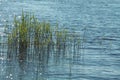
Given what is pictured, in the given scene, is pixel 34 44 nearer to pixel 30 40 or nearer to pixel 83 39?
pixel 30 40

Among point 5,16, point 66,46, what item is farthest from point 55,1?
point 66,46

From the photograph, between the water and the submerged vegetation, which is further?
the submerged vegetation

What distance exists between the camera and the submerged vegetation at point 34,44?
19.2 meters

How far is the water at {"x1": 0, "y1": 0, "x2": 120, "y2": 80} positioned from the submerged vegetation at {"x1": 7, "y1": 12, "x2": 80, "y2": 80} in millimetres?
447

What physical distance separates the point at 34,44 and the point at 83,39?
19.3 feet

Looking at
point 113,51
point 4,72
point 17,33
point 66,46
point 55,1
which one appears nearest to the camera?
point 4,72

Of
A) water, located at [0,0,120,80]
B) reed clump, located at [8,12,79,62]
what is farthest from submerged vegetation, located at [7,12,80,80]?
water, located at [0,0,120,80]

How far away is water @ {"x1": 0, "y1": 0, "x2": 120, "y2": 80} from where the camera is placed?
17672 mm

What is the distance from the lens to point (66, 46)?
21.0m

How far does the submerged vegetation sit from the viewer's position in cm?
1916

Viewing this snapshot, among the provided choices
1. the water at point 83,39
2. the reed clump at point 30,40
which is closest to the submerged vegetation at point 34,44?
the reed clump at point 30,40

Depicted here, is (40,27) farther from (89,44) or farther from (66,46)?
(89,44)

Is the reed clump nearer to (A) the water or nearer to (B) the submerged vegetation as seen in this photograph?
(B) the submerged vegetation

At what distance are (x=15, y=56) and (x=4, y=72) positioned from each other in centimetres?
228
